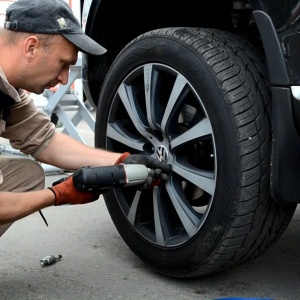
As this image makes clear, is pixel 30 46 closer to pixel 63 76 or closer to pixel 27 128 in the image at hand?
pixel 63 76

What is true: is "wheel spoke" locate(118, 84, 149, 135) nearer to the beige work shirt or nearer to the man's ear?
the beige work shirt

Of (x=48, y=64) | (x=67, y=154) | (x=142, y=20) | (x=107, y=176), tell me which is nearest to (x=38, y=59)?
(x=48, y=64)

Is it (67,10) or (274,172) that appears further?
(67,10)

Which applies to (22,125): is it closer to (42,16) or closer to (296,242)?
(42,16)

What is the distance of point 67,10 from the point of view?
2.18 meters

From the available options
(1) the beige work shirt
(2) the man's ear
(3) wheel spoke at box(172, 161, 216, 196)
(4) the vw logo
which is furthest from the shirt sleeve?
(3) wheel spoke at box(172, 161, 216, 196)

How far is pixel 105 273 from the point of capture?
262cm

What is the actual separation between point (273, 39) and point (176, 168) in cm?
67

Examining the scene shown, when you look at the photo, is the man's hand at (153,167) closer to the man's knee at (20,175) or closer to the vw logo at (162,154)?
the vw logo at (162,154)

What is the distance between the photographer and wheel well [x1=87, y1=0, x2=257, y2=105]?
2596mm

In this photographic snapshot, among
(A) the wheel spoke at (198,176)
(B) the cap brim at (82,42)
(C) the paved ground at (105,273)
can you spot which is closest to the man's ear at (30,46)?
(B) the cap brim at (82,42)

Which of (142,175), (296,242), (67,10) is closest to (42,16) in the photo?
(67,10)

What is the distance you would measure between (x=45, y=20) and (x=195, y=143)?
2.44ft

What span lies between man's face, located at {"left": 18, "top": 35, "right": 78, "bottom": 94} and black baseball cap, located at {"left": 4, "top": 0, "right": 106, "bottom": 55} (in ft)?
0.13
